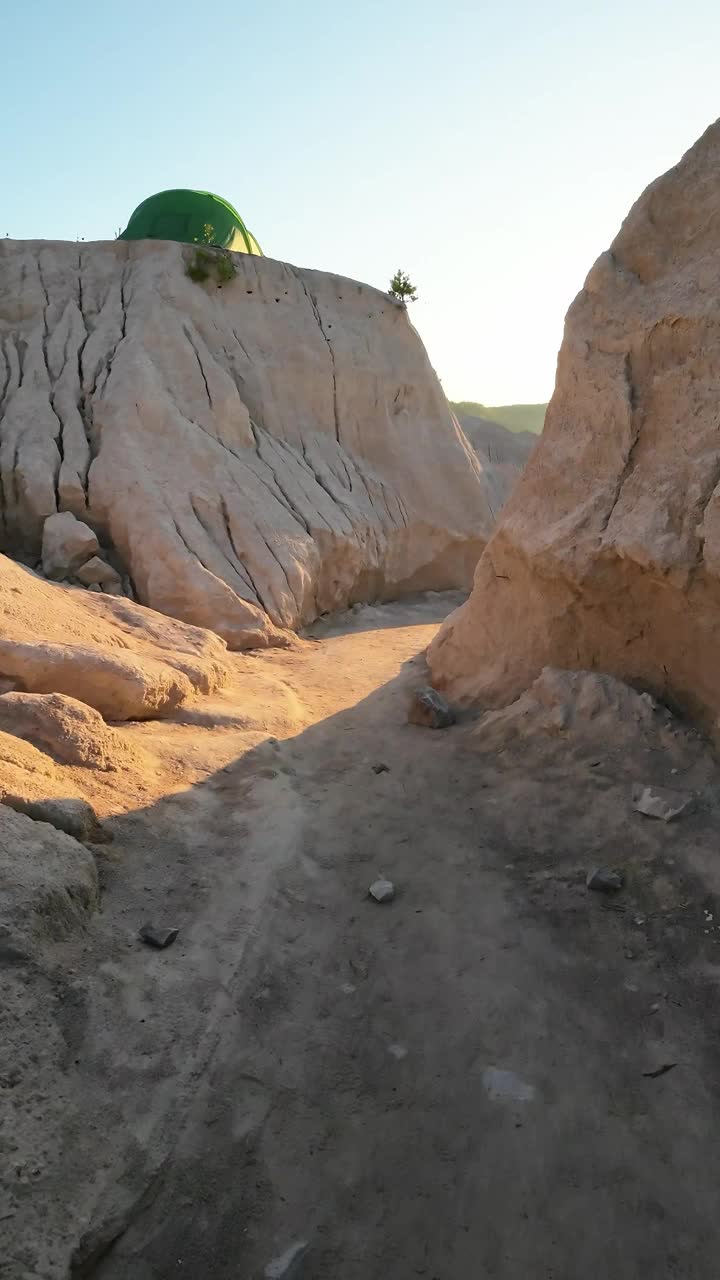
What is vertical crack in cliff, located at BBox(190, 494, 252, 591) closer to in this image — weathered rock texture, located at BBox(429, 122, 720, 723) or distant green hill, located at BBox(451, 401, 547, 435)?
weathered rock texture, located at BBox(429, 122, 720, 723)

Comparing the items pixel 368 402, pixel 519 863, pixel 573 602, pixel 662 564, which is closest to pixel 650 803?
pixel 519 863

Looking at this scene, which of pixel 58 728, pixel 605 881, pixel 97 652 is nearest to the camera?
pixel 605 881

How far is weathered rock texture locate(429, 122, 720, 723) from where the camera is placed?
143 inches

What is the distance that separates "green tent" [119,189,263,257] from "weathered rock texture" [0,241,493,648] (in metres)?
1.90

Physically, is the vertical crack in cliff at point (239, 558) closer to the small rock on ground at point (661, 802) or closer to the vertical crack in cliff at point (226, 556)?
the vertical crack in cliff at point (226, 556)

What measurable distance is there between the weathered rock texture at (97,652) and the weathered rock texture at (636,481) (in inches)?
73.9

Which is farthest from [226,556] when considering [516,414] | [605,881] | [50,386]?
[516,414]

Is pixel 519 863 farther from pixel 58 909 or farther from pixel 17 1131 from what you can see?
pixel 17 1131

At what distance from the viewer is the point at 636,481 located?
4.02 metres

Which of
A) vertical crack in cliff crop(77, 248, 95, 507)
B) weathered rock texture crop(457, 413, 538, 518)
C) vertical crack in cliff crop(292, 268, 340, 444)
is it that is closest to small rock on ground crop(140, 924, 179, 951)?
vertical crack in cliff crop(77, 248, 95, 507)

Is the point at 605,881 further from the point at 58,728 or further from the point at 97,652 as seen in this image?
the point at 97,652

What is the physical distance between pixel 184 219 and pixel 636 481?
32.7ft

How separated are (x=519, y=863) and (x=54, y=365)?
289 inches

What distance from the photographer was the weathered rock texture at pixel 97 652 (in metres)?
4.18
